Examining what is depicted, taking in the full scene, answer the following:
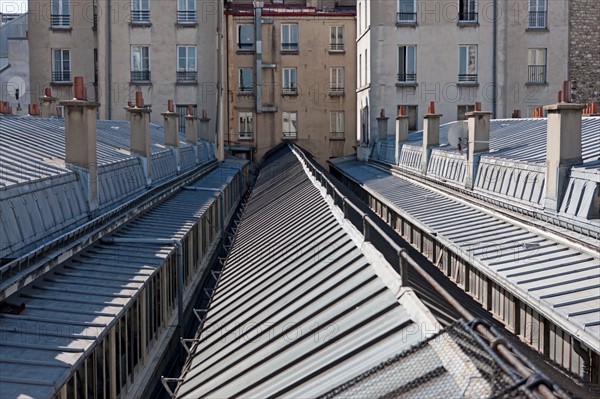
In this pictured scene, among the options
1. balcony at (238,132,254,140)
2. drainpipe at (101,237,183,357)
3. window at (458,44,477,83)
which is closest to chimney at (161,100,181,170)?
drainpipe at (101,237,183,357)

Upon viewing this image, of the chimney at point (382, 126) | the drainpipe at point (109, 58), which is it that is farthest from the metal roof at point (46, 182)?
the chimney at point (382, 126)

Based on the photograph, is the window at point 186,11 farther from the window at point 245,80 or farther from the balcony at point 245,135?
the balcony at point 245,135

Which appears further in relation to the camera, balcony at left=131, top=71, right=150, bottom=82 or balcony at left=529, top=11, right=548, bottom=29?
balcony at left=529, top=11, right=548, bottom=29

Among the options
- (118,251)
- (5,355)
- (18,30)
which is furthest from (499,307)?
(18,30)

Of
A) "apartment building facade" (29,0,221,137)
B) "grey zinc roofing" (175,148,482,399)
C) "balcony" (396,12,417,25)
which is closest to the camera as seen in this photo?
"grey zinc roofing" (175,148,482,399)

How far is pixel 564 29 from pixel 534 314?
116 feet

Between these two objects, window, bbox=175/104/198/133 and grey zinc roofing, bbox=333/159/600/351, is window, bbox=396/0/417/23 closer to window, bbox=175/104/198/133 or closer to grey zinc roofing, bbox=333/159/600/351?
window, bbox=175/104/198/133

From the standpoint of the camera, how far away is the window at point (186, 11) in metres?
46.5

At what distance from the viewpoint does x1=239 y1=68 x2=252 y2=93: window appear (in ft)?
187

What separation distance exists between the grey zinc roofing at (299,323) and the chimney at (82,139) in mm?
3811

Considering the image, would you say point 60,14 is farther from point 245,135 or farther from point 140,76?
point 245,135

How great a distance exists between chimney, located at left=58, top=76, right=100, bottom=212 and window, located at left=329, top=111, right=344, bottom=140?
1554 inches

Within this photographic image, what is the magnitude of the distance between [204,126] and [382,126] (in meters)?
9.32

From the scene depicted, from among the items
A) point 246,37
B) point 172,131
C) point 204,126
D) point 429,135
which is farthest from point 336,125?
point 429,135
